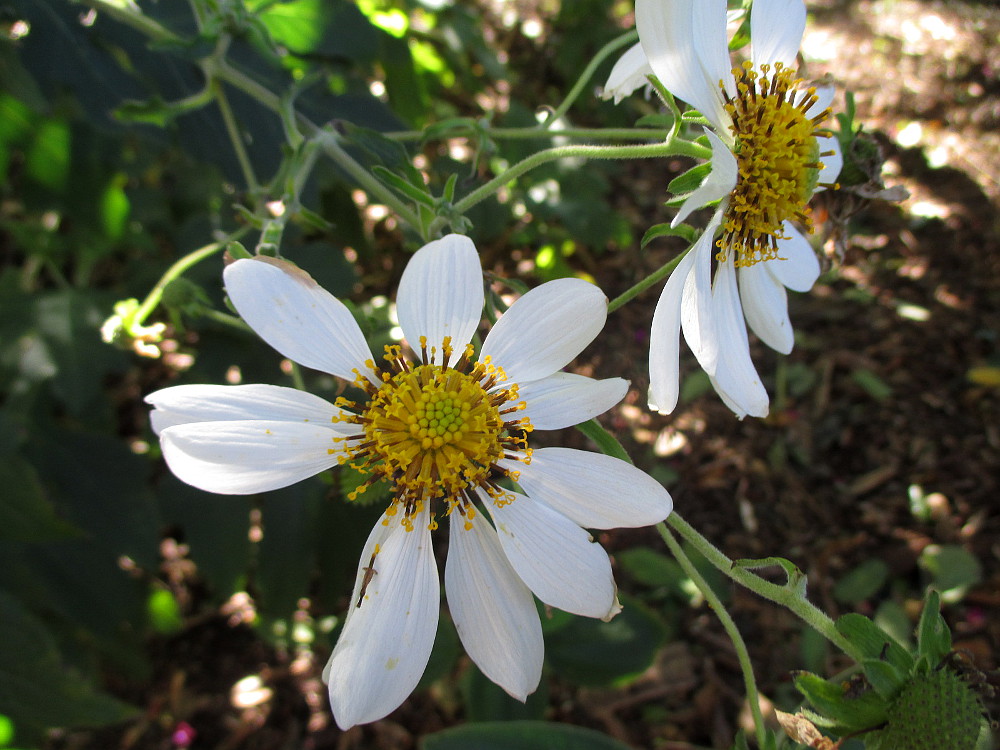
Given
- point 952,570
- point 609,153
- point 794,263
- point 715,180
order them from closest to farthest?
point 715,180 < point 609,153 < point 794,263 < point 952,570

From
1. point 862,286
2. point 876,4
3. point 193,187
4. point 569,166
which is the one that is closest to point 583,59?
point 569,166

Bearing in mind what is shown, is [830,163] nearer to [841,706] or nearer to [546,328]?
[546,328]

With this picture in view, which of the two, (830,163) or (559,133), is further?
(830,163)

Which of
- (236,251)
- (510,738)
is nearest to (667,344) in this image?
(236,251)

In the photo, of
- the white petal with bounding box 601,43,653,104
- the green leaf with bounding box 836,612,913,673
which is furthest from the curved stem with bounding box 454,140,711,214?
the green leaf with bounding box 836,612,913,673

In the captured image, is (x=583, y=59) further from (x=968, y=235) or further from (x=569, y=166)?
(x=968, y=235)

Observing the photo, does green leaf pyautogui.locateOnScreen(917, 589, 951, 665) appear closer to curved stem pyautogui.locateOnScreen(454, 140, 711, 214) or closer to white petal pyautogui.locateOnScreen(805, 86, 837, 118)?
curved stem pyautogui.locateOnScreen(454, 140, 711, 214)
